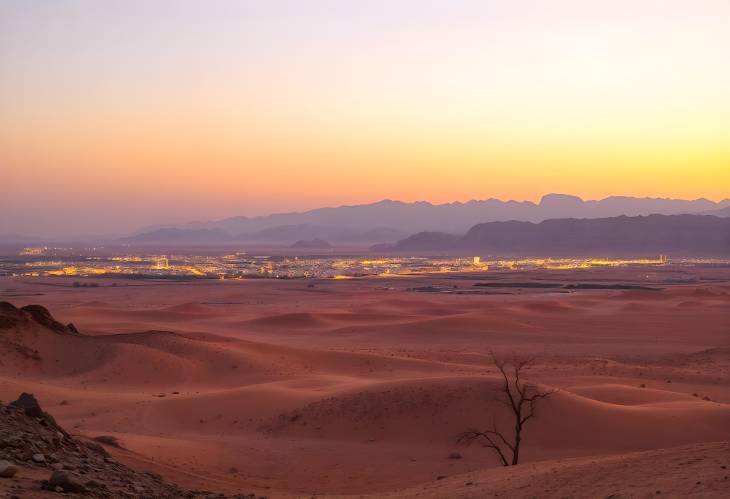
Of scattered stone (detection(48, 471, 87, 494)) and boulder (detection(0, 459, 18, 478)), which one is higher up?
boulder (detection(0, 459, 18, 478))

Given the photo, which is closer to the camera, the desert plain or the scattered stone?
the scattered stone

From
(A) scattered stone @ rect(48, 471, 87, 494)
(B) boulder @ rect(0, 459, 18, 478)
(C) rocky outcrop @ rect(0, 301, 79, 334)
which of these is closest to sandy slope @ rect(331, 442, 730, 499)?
(A) scattered stone @ rect(48, 471, 87, 494)

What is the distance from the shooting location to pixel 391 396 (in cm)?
1978

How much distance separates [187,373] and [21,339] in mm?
6911

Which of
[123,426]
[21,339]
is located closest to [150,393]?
[123,426]

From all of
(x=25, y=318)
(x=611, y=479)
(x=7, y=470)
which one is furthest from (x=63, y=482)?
(x=25, y=318)

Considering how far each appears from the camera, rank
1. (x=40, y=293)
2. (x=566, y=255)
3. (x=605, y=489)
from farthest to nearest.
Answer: (x=566, y=255) < (x=40, y=293) < (x=605, y=489)

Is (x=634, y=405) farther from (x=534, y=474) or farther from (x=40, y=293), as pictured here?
(x=40, y=293)

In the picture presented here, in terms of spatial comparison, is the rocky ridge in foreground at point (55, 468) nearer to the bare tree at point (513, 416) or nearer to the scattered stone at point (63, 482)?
the scattered stone at point (63, 482)

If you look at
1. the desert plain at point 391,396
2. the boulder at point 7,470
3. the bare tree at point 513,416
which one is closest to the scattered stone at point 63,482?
the boulder at point 7,470

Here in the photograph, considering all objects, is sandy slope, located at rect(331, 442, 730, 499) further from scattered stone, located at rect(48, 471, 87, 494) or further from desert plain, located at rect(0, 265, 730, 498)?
scattered stone, located at rect(48, 471, 87, 494)

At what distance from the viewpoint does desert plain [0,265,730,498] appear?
12.6 meters

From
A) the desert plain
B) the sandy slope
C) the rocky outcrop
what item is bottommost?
the desert plain

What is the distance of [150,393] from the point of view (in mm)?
23875
